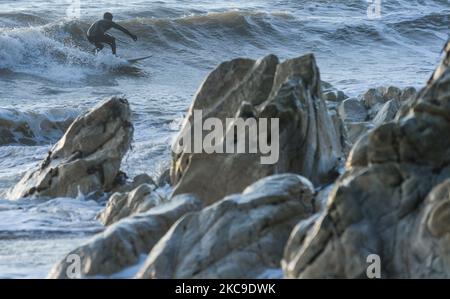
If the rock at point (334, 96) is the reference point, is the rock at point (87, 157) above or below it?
above

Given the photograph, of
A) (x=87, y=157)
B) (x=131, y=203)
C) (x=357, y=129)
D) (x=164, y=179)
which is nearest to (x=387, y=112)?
(x=357, y=129)

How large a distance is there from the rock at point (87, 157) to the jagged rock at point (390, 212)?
433 cm

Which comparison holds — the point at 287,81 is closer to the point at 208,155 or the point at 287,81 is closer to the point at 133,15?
the point at 208,155

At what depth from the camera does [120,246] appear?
18.7 ft

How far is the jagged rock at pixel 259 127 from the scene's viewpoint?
272 inches

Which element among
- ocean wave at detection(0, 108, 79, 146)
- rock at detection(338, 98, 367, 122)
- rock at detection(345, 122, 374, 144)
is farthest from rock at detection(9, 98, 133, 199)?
ocean wave at detection(0, 108, 79, 146)

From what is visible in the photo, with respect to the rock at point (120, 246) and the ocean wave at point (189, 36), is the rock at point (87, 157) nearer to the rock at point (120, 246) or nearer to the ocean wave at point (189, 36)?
the rock at point (120, 246)

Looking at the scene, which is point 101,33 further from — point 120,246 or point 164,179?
point 120,246

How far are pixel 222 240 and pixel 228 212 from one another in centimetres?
17

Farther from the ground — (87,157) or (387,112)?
(87,157)

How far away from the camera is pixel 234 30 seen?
90.7 ft

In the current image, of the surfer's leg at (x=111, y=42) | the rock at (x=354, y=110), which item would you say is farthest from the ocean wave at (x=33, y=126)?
the surfer's leg at (x=111, y=42)

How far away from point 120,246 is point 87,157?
354cm

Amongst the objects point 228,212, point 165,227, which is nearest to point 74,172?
point 165,227
